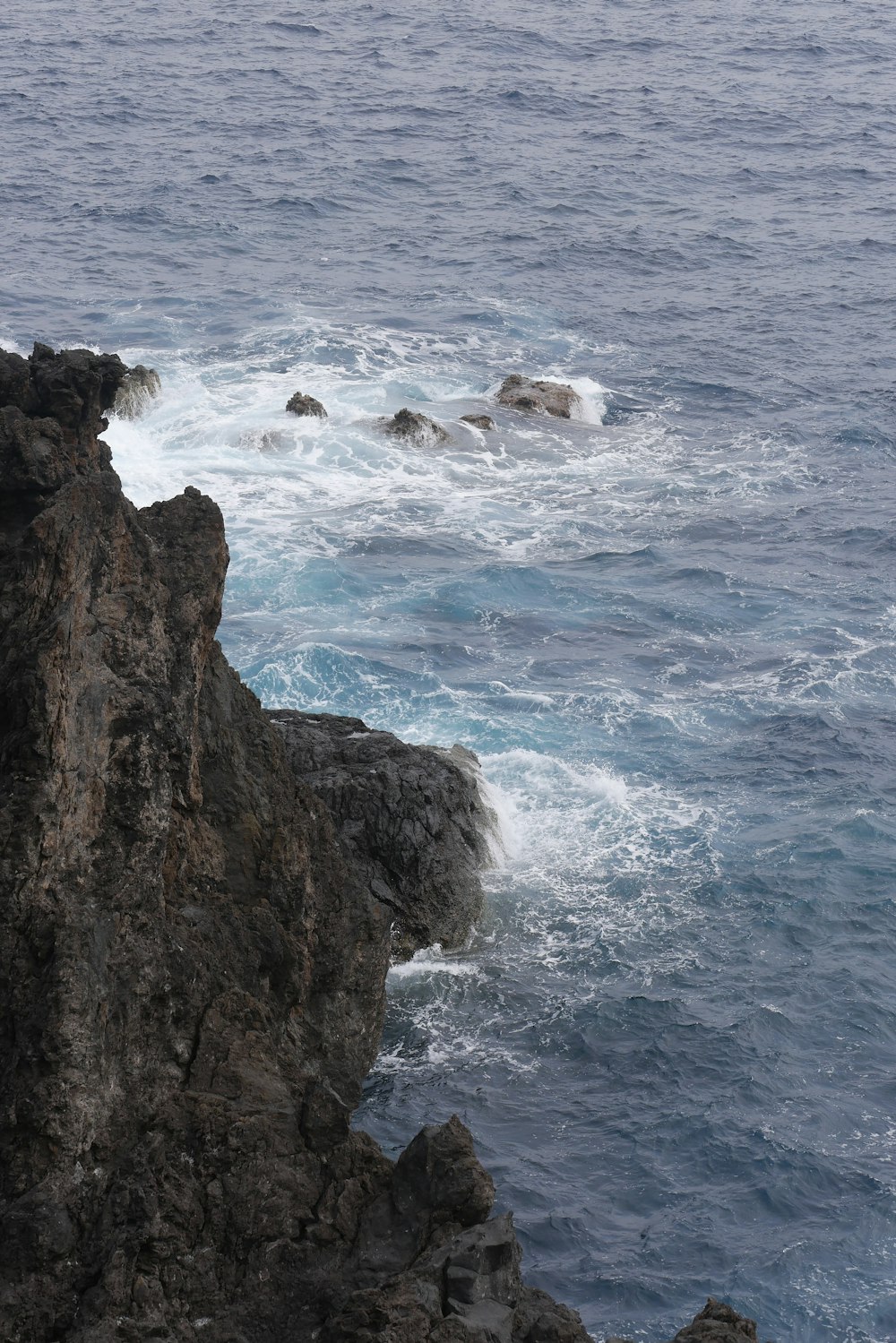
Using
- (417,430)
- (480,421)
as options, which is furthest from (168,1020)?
(480,421)

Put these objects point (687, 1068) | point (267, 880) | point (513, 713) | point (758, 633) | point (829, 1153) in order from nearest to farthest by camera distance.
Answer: point (267, 880), point (829, 1153), point (687, 1068), point (513, 713), point (758, 633)

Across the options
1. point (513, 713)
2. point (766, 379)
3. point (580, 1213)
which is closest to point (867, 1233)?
point (580, 1213)

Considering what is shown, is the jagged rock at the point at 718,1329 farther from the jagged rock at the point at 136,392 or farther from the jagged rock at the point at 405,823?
the jagged rock at the point at 136,392

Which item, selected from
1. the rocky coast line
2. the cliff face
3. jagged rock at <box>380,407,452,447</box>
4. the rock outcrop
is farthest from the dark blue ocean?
the cliff face

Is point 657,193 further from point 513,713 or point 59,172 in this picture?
point 513,713

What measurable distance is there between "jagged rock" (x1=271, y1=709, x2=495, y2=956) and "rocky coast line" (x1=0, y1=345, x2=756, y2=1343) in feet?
16.3

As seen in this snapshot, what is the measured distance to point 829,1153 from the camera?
2181cm

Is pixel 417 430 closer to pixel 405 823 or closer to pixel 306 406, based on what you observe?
pixel 306 406

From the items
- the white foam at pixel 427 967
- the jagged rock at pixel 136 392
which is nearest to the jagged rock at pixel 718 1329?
the white foam at pixel 427 967

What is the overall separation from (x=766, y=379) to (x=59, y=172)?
37.2 meters

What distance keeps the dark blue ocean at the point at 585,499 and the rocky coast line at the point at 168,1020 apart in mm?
4389

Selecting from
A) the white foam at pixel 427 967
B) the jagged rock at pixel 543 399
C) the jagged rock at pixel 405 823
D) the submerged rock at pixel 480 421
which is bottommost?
the white foam at pixel 427 967

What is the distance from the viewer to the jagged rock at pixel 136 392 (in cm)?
4834

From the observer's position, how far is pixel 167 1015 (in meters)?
16.0
